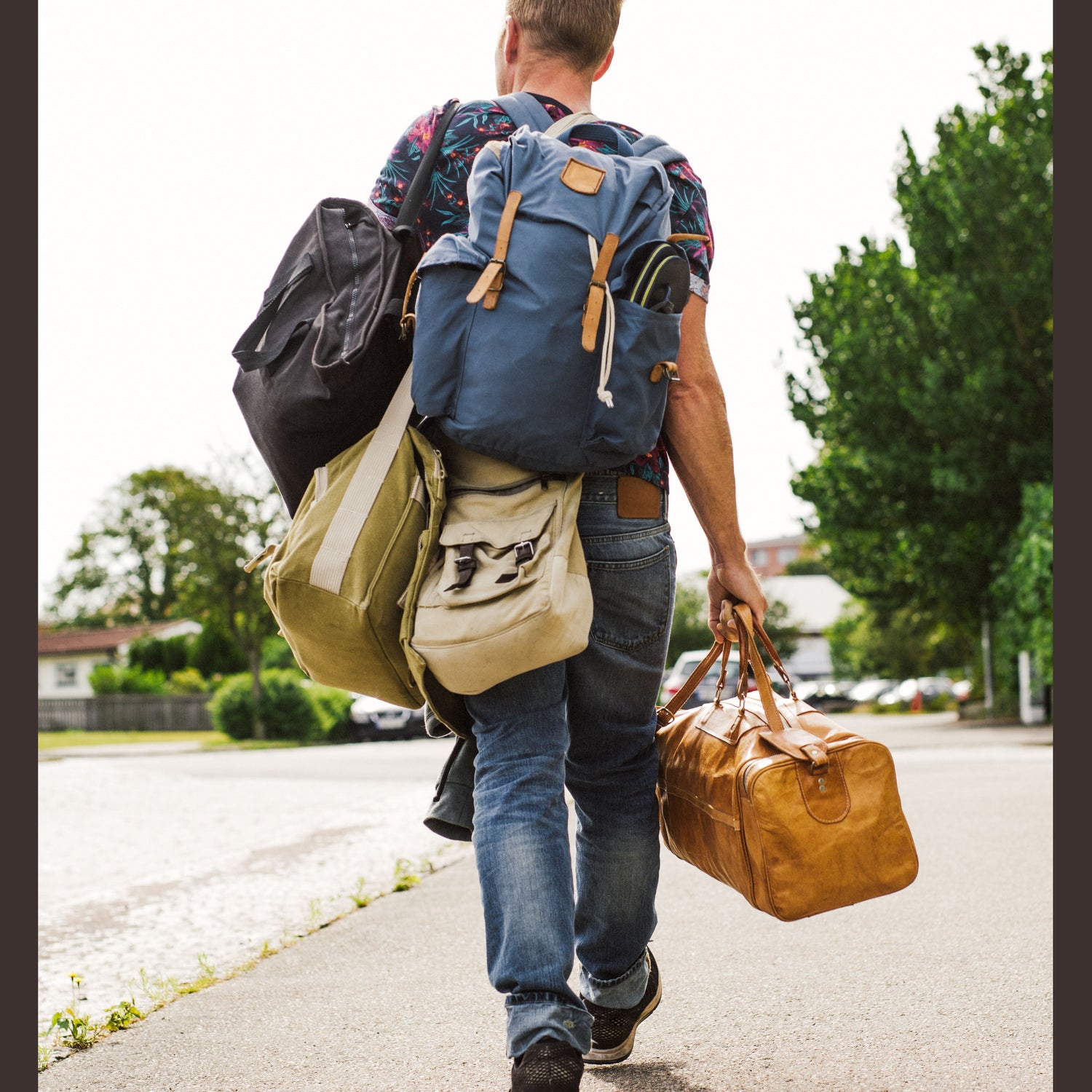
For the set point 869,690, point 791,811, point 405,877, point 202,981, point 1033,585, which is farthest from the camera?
point 869,690

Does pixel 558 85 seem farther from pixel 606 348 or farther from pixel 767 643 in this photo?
pixel 767 643

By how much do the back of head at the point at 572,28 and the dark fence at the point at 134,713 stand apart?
41.3 m

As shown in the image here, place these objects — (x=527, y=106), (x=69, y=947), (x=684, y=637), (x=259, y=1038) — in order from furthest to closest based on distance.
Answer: (x=684, y=637) → (x=69, y=947) → (x=259, y=1038) → (x=527, y=106)

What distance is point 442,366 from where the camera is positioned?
2.03 metres

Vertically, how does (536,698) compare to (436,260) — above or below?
below

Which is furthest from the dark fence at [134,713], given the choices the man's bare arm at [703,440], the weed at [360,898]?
the man's bare arm at [703,440]

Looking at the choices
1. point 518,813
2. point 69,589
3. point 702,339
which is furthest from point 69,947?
point 69,589

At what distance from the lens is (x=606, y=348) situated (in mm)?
2002

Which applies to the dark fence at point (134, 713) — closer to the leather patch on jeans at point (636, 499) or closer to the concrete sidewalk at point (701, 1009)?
the concrete sidewalk at point (701, 1009)

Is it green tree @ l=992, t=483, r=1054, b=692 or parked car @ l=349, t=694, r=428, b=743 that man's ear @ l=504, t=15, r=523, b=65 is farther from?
parked car @ l=349, t=694, r=428, b=743

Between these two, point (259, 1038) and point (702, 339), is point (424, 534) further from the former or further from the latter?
point (259, 1038)

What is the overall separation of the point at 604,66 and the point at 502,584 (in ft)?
3.95

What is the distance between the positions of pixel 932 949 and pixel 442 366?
9.00 feet

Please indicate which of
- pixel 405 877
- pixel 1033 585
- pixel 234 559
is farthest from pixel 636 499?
pixel 234 559
